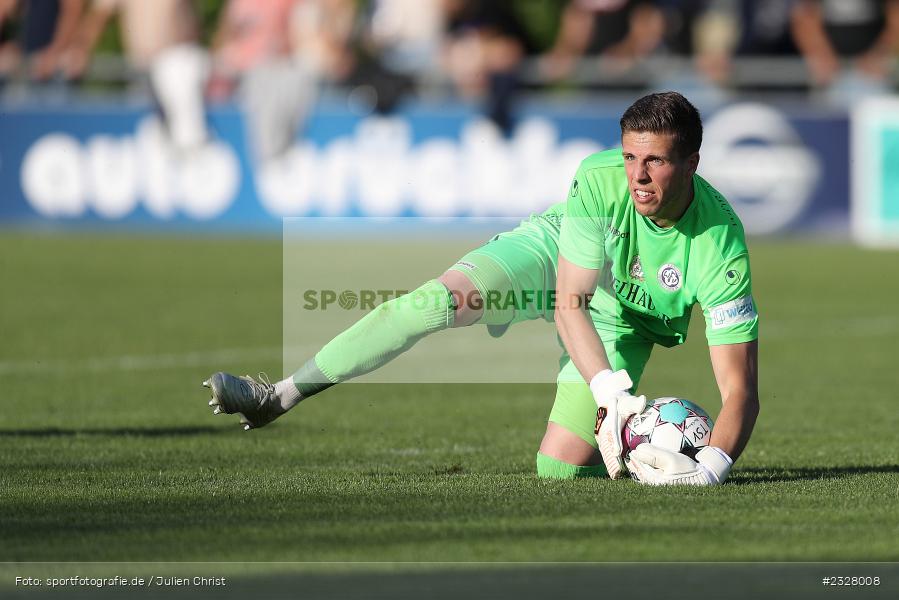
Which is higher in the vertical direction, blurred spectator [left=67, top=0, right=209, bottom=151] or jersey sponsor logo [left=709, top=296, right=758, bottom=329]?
blurred spectator [left=67, top=0, right=209, bottom=151]

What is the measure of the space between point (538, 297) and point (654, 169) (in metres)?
1.04

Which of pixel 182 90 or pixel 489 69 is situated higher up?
pixel 489 69

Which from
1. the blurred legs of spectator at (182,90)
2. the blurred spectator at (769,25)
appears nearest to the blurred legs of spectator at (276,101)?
the blurred legs of spectator at (182,90)

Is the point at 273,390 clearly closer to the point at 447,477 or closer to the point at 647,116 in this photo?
the point at 447,477

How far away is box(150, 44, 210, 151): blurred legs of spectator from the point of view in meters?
22.2

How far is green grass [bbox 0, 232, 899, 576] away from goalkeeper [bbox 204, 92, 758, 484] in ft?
0.81

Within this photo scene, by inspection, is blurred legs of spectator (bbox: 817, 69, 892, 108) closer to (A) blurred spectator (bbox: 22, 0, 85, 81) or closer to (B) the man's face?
(A) blurred spectator (bbox: 22, 0, 85, 81)

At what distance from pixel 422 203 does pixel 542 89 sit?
2530mm

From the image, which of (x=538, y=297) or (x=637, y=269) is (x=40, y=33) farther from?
(x=637, y=269)

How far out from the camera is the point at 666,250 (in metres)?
6.96

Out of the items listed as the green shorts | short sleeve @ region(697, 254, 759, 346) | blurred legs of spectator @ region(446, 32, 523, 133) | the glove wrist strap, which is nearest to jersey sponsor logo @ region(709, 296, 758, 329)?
short sleeve @ region(697, 254, 759, 346)

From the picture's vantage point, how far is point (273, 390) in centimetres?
721

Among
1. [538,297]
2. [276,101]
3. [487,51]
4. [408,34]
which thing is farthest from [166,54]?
[538,297]

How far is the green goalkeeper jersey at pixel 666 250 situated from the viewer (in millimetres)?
6797
